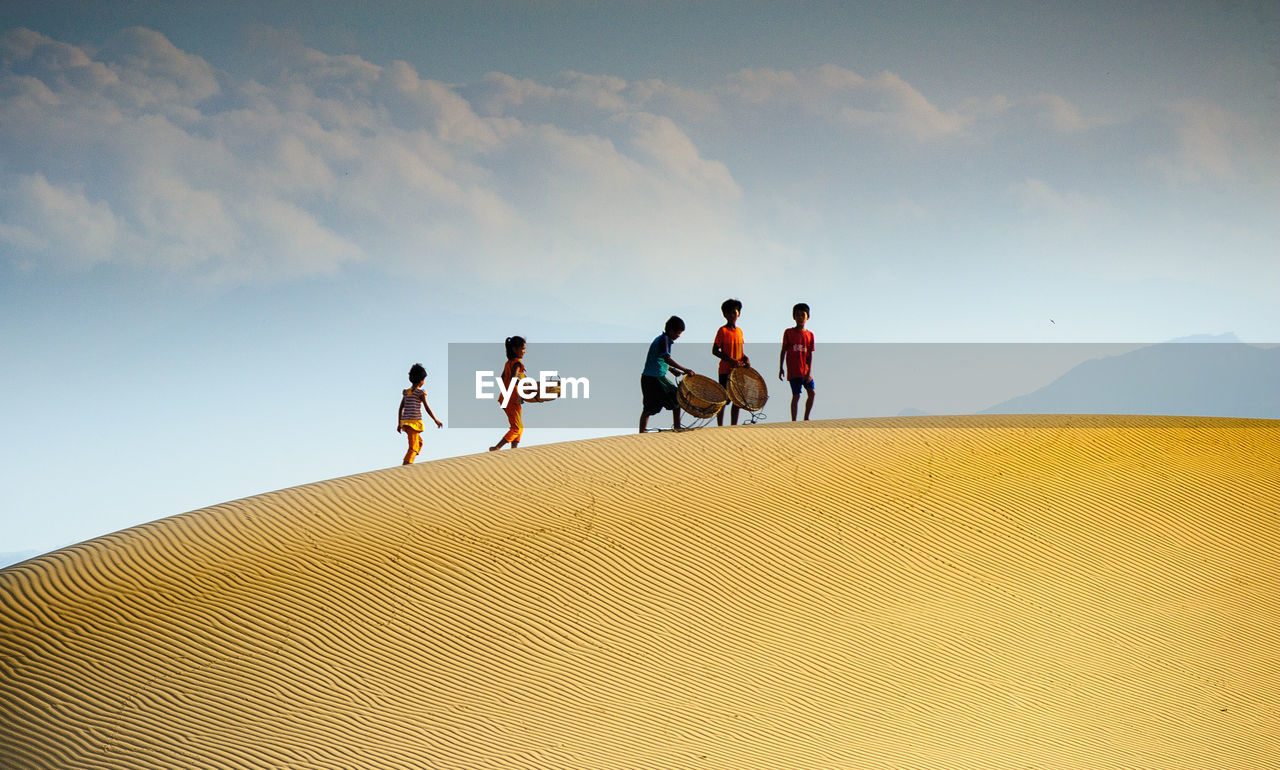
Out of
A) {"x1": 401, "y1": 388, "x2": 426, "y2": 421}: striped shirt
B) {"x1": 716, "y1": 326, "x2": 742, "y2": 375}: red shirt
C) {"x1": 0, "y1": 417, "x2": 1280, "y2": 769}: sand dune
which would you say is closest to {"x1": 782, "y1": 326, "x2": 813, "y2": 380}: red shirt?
{"x1": 716, "y1": 326, "x2": 742, "y2": 375}: red shirt

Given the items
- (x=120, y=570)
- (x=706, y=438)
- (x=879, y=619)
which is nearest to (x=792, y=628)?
(x=879, y=619)

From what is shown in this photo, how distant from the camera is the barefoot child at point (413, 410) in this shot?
11750 millimetres

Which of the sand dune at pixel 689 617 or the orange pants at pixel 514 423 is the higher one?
the orange pants at pixel 514 423

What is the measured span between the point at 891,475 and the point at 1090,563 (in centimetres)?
194

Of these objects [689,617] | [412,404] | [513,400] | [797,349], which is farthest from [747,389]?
[412,404]

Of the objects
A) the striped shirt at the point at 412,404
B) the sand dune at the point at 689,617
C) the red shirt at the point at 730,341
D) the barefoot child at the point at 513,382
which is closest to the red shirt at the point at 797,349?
the red shirt at the point at 730,341

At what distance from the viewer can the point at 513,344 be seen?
10.3 metres

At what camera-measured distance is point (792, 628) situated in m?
7.64

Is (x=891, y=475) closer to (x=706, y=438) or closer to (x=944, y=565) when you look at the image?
(x=944, y=565)

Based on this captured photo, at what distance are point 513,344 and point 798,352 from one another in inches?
137

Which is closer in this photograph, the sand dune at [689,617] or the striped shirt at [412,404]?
the sand dune at [689,617]

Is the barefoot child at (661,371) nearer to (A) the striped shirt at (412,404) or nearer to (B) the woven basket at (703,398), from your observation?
(B) the woven basket at (703,398)

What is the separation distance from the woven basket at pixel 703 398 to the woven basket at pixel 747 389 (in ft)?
1.08

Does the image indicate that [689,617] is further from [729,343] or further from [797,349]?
[797,349]
